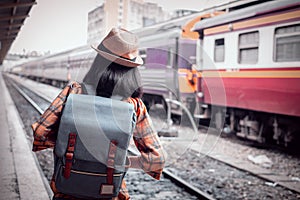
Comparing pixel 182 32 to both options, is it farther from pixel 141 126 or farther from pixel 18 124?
pixel 141 126

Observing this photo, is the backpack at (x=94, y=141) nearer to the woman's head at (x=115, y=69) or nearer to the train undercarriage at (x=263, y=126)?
the woman's head at (x=115, y=69)

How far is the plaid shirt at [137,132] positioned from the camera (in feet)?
5.20

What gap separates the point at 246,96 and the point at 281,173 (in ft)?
7.85

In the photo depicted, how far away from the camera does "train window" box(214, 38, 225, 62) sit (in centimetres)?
888

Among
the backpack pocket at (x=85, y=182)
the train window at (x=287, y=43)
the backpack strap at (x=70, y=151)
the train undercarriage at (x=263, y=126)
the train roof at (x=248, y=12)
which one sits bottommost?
the train undercarriage at (x=263, y=126)

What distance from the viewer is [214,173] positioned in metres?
5.77

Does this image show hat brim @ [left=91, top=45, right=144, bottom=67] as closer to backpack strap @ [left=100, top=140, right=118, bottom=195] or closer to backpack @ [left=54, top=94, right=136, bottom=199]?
backpack @ [left=54, top=94, right=136, bottom=199]

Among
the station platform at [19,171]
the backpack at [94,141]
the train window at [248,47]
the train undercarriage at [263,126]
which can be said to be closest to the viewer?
the backpack at [94,141]

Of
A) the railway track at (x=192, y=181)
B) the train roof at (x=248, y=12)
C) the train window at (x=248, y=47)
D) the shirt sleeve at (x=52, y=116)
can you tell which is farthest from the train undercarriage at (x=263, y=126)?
the shirt sleeve at (x=52, y=116)

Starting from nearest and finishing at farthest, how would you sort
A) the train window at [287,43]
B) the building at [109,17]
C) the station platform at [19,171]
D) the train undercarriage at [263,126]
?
the building at [109,17] → the station platform at [19,171] → the train window at [287,43] → the train undercarriage at [263,126]

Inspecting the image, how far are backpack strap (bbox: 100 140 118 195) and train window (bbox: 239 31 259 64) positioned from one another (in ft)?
21.6

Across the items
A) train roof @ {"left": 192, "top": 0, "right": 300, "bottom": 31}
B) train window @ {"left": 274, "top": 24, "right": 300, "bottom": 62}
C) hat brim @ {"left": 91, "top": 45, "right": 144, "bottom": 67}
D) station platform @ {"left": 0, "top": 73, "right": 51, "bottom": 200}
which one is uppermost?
train roof @ {"left": 192, "top": 0, "right": 300, "bottom": 31}

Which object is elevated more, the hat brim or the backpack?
the hat brim

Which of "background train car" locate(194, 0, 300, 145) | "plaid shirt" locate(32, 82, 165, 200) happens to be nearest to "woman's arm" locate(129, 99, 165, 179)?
"plaid shirt" locate(32, 82, 165, 200)
